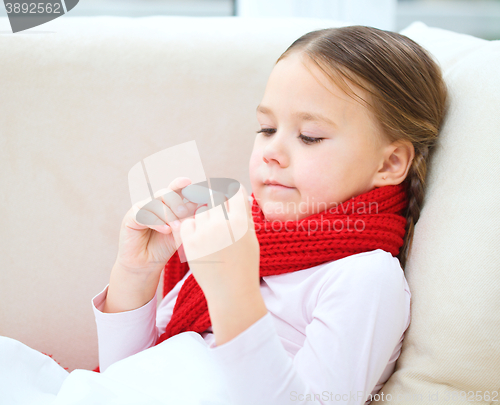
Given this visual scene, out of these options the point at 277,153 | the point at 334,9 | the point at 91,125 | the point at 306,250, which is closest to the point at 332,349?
the point at 306,250

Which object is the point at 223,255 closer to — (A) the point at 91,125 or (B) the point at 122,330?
(B) the point at 122,330

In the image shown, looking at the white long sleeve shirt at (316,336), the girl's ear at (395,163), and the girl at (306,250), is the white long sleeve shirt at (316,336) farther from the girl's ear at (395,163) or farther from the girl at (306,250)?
the girl's ear at (395,163)

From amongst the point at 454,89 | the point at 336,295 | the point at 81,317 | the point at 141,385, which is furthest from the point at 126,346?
the point at 454,89

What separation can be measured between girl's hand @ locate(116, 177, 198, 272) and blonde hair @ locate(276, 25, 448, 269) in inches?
12.5

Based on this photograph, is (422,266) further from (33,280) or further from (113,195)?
(33,280)

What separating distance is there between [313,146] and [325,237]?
0.48ft

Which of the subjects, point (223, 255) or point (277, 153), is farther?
point (277, 153)

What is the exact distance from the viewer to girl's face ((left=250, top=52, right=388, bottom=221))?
0.68 metres

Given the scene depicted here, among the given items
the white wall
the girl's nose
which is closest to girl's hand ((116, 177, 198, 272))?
the girl's nose

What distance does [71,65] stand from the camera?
91cm

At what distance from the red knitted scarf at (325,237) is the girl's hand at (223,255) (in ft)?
0.53

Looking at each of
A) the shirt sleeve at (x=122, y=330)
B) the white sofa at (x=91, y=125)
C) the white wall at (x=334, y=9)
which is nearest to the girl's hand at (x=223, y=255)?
the shirt sleeve at (x=122, y=330)

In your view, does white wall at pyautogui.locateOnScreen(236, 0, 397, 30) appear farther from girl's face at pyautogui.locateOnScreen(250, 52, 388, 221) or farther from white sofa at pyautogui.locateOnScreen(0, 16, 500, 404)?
girl's face at pyautogui.locateOnScreen(250, 52, 388, 221)

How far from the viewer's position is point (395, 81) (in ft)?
2.37
